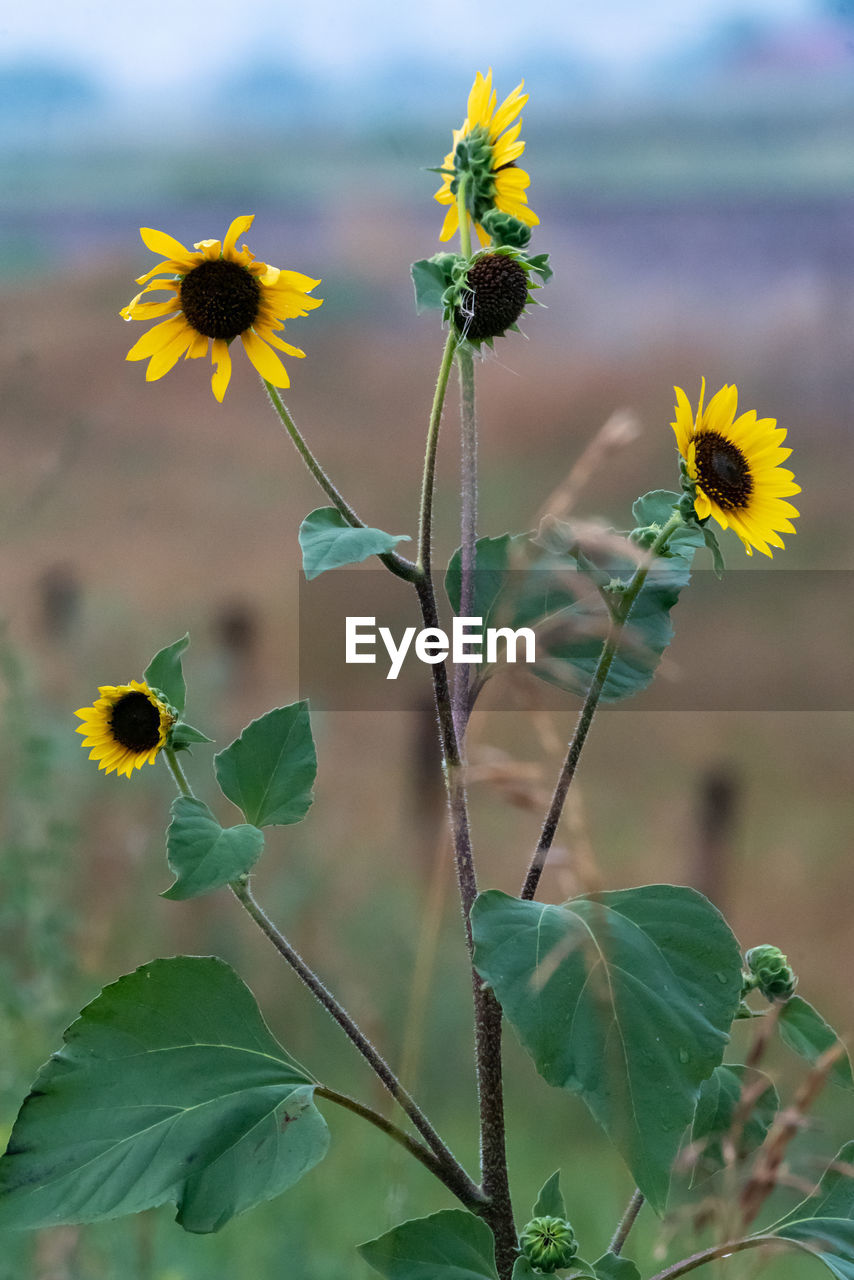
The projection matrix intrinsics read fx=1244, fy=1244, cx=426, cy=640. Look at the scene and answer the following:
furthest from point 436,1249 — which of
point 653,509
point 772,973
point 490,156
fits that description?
point 490,156

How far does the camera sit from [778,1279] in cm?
86

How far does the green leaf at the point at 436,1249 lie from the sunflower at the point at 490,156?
1.00 ft

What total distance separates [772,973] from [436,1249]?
13cm

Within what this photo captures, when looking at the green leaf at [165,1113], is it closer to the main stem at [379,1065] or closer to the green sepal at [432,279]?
the main stem at [379,1065]

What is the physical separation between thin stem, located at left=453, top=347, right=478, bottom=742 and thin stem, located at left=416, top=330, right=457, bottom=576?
0.05ft

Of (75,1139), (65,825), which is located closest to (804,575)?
(65,825)

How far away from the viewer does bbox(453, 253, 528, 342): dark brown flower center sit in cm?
36

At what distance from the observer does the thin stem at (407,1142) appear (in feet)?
1.16

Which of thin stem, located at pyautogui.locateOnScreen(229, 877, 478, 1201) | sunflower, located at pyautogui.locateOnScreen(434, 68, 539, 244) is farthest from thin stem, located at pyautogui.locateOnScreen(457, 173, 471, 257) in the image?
thin stem, located at pyautogui.locateOnScreen(229, 877, 478, 1201)

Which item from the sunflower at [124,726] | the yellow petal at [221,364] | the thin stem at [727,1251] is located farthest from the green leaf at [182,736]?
the thin stem at [727,1251]

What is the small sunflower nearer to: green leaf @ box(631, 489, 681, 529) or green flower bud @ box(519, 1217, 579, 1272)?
green leaf @ box(631, 489, 681, 529)

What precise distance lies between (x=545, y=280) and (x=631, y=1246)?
28.9 inches

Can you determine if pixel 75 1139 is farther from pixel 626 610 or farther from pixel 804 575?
pixel 804 575

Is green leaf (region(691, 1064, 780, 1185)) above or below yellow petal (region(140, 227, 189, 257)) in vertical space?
below
